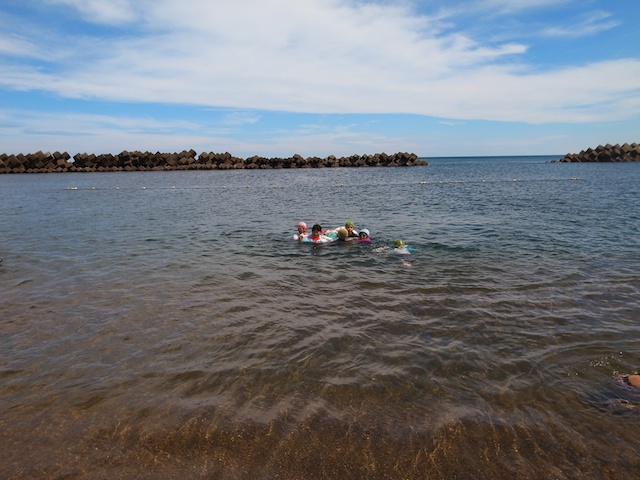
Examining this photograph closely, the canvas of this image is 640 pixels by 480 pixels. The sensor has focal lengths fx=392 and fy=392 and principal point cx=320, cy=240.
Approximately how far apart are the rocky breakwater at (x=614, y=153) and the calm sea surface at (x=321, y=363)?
11340cm

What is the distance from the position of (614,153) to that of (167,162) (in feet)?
379

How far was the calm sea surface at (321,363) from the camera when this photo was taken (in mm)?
4715

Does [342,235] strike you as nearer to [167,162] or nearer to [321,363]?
[321,363]

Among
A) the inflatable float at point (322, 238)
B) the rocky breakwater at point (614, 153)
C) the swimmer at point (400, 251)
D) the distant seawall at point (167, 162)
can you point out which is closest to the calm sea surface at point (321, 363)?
the swimmer at point (400, 251)

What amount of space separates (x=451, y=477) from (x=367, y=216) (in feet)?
68.7

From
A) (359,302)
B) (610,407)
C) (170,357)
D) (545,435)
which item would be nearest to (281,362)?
(170,357)

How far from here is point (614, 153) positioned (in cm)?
10406

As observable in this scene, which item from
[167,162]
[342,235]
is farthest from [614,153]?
[342,235]

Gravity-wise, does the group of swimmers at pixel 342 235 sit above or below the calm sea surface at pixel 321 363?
above

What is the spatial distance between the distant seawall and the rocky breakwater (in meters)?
48.0

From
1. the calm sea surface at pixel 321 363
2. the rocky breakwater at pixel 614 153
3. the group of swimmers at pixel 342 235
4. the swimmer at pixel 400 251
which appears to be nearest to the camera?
the calm sea surface at pixel 321 363

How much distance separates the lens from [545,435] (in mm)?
4992

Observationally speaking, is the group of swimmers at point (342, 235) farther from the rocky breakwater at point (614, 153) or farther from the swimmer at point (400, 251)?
the rocky breakwater at point (614, 153)

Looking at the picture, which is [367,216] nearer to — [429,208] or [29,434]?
[429,208]
